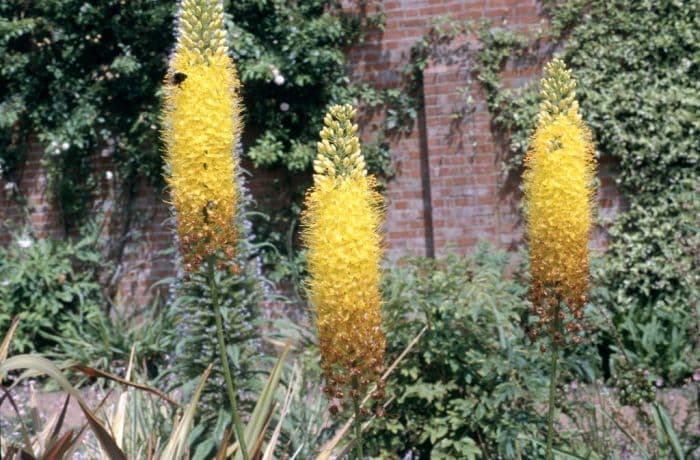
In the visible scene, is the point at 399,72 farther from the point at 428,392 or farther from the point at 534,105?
the point at 428,392

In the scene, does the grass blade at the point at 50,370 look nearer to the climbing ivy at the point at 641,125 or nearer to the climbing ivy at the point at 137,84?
the climbing ivy at the point at 641,125

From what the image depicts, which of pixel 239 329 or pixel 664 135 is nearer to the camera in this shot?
pixel 239 329

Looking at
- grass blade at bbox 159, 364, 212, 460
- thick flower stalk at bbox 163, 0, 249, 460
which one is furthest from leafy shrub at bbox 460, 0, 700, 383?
thick flower stalk at bbox 163, 0, 249, 460

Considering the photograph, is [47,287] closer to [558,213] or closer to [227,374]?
[227,374]

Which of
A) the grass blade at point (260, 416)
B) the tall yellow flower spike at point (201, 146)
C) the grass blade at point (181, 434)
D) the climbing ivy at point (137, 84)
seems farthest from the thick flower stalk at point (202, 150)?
the climbing ivy at point (137, 84)

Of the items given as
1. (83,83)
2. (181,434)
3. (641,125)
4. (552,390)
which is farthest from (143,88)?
(552,390)

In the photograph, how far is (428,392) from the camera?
3510mm

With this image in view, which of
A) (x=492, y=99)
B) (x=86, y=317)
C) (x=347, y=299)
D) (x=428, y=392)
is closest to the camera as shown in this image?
(x=347, y=299)

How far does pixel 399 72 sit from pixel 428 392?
381 cm

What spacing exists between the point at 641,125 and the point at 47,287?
5091mm

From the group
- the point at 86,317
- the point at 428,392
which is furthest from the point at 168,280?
the point at 86,317

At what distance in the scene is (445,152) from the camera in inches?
255

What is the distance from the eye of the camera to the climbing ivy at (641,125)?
19.1ft

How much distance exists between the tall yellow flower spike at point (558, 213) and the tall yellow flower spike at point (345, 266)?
0.52 metres
